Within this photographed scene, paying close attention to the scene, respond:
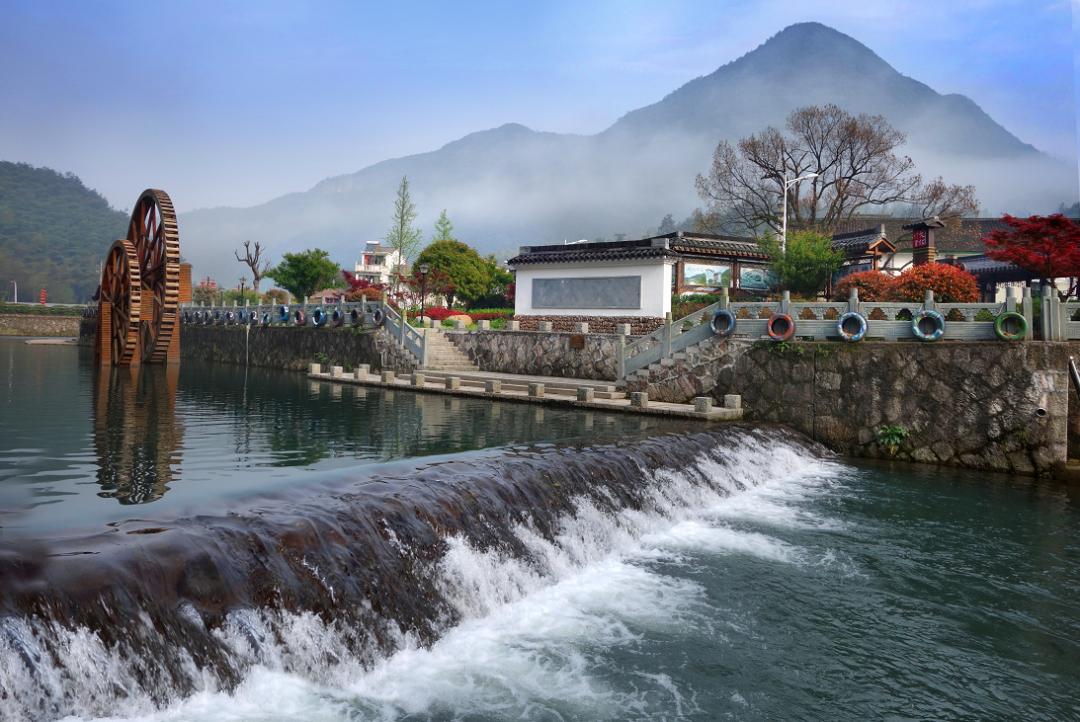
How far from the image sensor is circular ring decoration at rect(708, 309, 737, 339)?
78.0ft

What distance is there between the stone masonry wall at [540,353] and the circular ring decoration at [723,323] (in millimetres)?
5727

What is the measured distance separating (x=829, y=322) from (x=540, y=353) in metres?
13.7

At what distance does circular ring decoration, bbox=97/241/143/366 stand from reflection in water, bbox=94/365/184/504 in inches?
173

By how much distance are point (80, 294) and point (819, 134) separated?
135869 mm

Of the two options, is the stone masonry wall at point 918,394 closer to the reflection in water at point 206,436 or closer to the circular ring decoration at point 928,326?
the circular ring decoration at point 928,326

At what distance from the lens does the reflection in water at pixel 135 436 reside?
37.9ft

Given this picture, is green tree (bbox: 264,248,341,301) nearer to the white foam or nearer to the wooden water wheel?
the wooden water wheel

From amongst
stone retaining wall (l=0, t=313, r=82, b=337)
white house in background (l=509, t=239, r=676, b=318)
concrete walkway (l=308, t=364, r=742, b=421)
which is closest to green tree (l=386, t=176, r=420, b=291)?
white house in background (l=509, t=239, r=676, b=318)

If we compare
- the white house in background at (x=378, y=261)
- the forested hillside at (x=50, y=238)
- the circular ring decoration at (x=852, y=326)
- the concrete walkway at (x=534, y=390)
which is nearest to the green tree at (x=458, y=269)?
the concrete walkway at (x=534, y=390)

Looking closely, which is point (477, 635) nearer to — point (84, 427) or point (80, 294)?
point (84, 427)

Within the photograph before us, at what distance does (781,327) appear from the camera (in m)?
22.8

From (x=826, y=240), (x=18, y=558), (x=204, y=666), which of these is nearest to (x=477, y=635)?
(x=204, y=666)

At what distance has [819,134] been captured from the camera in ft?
182

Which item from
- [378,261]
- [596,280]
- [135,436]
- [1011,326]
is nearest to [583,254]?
[596,280]
